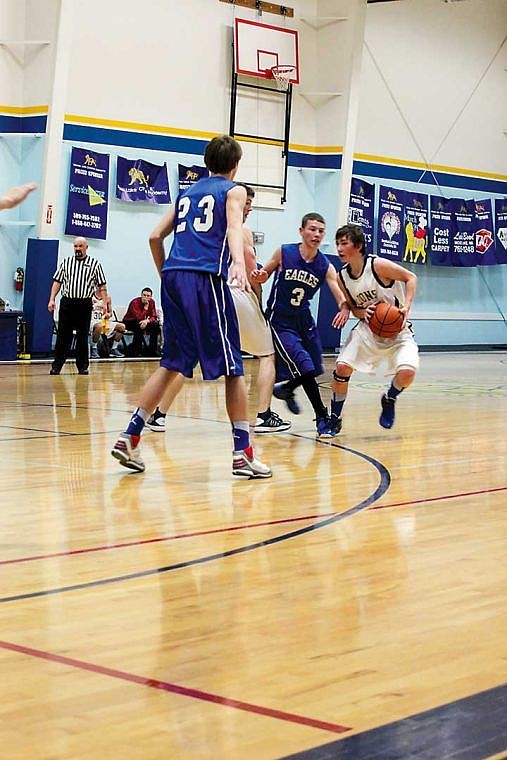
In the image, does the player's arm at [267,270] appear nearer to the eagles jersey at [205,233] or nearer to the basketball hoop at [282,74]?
the eagles jersey at [205,233]

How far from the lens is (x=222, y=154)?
648cm

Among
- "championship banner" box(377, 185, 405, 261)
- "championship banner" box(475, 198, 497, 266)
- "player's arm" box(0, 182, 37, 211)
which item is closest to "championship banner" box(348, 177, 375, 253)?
"championship banner" box(377, 185, 405, 261)

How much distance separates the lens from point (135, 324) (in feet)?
62.3

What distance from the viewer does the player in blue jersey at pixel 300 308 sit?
873 centimetres

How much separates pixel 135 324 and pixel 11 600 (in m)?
15.4

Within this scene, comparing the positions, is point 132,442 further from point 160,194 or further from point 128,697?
point 160,194

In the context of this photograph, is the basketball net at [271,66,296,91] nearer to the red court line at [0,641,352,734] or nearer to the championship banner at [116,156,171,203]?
the championship banner at [116,156,171,203]

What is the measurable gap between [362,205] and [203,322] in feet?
55.1

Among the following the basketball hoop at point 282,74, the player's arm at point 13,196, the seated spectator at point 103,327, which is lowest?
the seated spectator at point 103,327

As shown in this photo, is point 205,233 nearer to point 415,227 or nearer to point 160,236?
point 160,236

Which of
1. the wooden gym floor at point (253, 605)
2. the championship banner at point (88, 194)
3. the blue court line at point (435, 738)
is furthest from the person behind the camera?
the championship banner at point (88, 194)

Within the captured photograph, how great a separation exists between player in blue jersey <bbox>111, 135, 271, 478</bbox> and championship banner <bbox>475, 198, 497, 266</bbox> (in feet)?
63.7

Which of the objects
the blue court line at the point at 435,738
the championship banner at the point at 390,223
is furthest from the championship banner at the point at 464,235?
the blue court line at the point at 435,738

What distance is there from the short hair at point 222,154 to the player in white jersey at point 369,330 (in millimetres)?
2135
